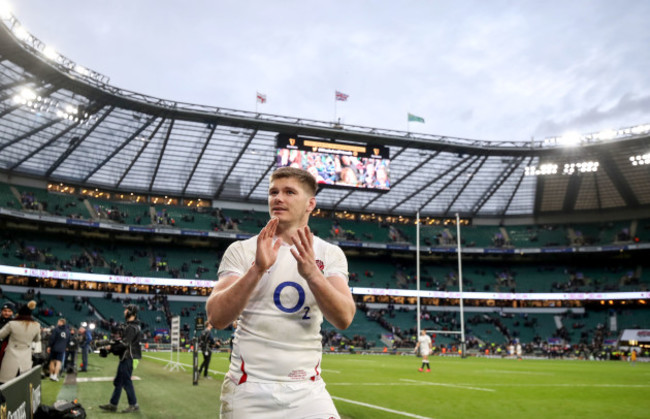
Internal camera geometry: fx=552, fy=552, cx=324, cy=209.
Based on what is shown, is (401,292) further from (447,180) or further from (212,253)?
(212,253)

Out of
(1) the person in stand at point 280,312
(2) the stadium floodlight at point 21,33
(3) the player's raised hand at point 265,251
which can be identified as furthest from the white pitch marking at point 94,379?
(2) the stadium floodlight at point 21,33

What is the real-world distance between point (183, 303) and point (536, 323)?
38796 millimetres

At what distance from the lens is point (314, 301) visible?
3.33 meters

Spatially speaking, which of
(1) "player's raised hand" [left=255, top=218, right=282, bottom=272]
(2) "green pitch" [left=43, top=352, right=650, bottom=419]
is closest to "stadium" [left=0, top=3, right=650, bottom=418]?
(2) "green pitch" [left=43, top=352, right=650, bottom=419]

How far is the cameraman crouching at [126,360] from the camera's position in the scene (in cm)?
1129

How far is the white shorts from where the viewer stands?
10.3 ft

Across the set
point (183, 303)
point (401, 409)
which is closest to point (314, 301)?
point (401, 409)

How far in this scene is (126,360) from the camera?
11297 mm

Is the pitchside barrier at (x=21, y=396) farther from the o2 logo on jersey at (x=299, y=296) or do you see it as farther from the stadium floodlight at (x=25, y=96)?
the stadium floodlight at (x=25, y=96)

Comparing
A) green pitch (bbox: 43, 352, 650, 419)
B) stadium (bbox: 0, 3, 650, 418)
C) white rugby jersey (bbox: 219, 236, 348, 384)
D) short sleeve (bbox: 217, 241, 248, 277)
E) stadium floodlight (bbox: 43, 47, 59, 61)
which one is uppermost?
stadium floodlight (bbox: 43, 47, 59, 61)

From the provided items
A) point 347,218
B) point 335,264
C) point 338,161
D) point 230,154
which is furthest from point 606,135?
point 335,264

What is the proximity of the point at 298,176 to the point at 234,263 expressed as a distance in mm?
686

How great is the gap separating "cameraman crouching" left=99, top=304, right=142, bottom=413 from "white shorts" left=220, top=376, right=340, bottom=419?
28.8 ft

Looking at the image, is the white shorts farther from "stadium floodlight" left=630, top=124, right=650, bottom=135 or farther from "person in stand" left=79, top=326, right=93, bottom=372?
"stadium floodlight" left=630, top=124, right=650, bottom=135
